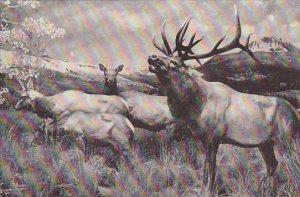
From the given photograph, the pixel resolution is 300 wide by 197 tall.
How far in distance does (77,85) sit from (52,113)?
0.85 ft

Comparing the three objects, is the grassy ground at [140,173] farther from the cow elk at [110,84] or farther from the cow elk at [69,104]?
the cow elk at [110,84]

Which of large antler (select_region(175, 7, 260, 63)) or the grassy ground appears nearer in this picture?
the grassy ground

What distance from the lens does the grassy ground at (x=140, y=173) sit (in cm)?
476

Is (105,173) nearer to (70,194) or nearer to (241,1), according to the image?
(70,194)

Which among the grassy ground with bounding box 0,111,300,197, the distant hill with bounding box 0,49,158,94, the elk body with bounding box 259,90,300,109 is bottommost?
the grassy ground with bounding box 0,111,300,197

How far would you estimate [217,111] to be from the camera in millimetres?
4871

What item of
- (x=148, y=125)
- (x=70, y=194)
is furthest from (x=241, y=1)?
(x=70, y=194)

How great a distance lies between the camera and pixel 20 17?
515cm

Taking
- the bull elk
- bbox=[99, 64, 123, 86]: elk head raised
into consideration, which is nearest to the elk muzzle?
the bull elk

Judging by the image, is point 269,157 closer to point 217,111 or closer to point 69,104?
point 217,111

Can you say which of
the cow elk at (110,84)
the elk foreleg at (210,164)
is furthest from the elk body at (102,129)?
the elk foreleg at (210,164)

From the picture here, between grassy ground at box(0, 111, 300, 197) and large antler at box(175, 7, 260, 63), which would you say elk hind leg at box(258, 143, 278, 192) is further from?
large antler at box(175, 7, 260, 63)

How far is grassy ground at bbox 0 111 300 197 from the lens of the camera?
15.6 ft

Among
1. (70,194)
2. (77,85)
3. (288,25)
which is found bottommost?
(70,194)
